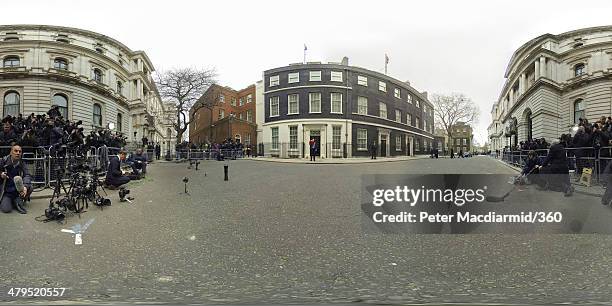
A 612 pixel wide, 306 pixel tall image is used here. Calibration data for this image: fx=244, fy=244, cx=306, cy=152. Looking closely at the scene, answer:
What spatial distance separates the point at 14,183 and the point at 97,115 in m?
2.42

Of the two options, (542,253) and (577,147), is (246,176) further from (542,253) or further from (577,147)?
(577,147)

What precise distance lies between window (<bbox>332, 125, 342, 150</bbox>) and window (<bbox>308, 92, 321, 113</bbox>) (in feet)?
1.62

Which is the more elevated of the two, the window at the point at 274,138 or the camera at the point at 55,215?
the window at the point at 274,138

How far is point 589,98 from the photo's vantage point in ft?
9.75

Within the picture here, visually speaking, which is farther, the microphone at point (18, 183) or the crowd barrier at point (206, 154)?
the microphone at point (18, 183)

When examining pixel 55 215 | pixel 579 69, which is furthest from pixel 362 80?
pixel 55 215

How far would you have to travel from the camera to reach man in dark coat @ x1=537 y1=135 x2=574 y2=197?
378 cm

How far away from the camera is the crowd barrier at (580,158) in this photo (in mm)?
3640

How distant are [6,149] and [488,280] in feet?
25.1

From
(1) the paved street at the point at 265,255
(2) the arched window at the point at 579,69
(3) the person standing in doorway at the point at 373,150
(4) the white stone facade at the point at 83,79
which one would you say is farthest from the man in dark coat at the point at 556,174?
(4) the white stone facade at the point at 83,79

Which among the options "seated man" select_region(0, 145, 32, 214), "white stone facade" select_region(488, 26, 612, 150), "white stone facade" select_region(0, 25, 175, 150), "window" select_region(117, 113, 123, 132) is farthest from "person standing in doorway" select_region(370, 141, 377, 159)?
"seated man" select_region(0, 145, 32, 214)

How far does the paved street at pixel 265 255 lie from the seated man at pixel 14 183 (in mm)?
292

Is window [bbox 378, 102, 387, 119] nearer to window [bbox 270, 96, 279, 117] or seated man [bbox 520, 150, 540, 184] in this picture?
window [bbox 270, 96, 279, 117]

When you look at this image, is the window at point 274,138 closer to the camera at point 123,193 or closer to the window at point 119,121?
the window at point 119,121
